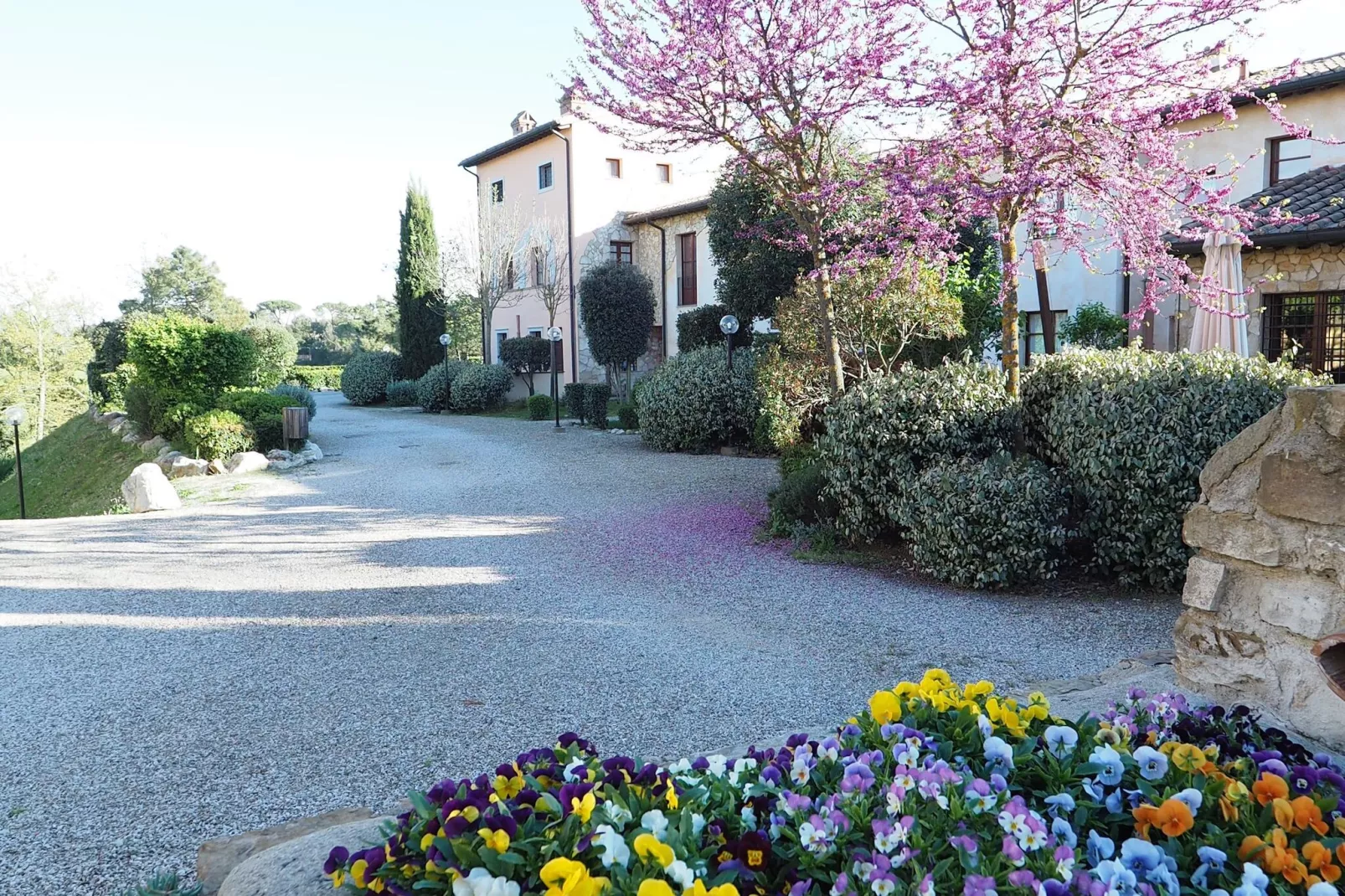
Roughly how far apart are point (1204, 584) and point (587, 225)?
2276 centimetres

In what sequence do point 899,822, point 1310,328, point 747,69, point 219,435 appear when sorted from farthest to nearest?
point 219,435 → point 1310,328 → point 747,69 → point 899,822

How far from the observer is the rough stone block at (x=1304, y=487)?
7.57ft

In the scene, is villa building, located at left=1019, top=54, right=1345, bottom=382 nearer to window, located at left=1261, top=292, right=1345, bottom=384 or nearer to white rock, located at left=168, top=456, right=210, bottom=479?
window, located at left=1261, top=292, right=1345, bottom=384

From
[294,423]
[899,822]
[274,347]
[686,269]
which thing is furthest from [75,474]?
[899,822]

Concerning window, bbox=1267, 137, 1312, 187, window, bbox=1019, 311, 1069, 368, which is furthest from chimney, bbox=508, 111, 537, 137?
window, bbox=1267, 137, 1312, 187

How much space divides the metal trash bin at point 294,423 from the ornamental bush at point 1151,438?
1097cm

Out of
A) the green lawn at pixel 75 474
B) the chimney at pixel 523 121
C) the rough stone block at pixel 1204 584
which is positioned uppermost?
the chimney at pixel 523 121

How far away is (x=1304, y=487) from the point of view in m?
2.38

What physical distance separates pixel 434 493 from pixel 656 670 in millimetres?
6342

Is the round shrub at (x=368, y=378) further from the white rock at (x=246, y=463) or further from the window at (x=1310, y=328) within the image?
the window at (x=1310, y=328)

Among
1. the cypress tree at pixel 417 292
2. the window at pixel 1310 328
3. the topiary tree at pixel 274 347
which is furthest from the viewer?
the topiary tree at pixel 274 347

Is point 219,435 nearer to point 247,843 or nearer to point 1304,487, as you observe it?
point 247,843

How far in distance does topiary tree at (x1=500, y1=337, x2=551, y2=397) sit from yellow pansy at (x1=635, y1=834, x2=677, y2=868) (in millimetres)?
23109

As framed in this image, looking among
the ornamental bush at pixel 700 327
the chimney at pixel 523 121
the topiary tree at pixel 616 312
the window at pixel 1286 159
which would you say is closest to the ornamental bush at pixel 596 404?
the ornamental bush at pixel 700 327
